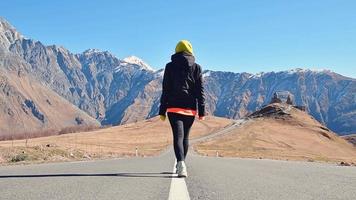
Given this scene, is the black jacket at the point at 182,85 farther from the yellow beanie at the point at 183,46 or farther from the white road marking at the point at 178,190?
the white road marking at the point at 178,190

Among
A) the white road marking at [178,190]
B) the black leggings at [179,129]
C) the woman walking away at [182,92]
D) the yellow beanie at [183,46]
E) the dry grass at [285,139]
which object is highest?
the yellow beanie at [183,46]

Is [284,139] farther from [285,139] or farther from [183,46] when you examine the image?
[183,46]

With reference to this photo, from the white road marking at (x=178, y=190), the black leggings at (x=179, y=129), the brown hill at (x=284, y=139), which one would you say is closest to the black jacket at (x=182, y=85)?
the black leggings at (x=179, y=129)

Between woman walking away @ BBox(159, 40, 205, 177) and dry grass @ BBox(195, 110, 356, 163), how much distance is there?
378 feet

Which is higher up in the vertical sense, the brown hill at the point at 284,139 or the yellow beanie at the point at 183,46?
the yellow beanie at the point at 183,46

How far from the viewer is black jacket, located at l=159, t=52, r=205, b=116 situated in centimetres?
1195

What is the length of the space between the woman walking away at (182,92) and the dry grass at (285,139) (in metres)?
115

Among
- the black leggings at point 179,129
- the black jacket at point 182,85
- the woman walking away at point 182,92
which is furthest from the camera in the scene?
the black jacket at point 182,85

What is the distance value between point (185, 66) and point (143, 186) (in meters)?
3.68

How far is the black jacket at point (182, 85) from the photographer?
11953 millimetres

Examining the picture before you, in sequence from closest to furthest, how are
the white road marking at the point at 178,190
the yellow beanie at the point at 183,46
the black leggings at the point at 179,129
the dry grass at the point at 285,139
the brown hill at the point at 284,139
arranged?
the white road marking at the point at 178,190 < the black leggings at the point at 179,129 < the yellow beanie at the point at 183,46 < the dry grass at the point at 285,139 < the brown hill at the point at 284,139

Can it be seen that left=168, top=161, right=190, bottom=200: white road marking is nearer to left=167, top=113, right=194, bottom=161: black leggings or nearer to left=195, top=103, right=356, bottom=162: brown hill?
left=167, top=113, right=194, bottom=161: black leggings

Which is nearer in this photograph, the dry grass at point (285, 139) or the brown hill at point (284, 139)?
the dry grass at point (285, 139)

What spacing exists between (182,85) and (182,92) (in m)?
0.16
